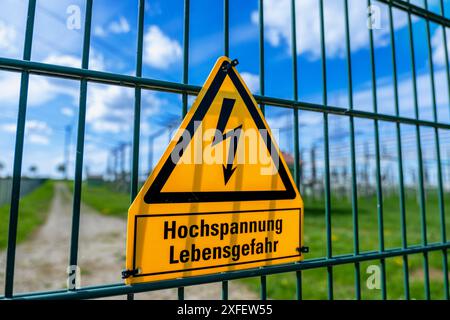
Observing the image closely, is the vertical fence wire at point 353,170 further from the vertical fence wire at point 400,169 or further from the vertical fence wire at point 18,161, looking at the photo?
the vertical fence wire at point 18,161

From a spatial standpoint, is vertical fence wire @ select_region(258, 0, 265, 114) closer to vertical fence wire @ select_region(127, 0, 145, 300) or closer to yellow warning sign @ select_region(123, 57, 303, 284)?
yellow warning sign @ select_region(123, 57, 303, 284)

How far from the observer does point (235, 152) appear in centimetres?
138

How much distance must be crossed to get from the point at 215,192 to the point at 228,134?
25cm

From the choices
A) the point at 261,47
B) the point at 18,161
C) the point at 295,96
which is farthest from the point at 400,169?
the point at 18,161

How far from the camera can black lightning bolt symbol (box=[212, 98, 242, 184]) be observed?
1351 millimetres

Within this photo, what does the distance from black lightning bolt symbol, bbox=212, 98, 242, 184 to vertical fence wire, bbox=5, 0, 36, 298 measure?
2.22ft

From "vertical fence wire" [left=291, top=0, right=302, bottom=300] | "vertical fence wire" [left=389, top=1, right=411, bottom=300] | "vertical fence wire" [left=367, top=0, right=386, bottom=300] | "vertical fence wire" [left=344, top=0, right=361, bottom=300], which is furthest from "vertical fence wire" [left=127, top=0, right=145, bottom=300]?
"vertical fence wire" [left=389, top=1, right=411, bottom=300]

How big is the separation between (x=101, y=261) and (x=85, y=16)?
5829 millimetres

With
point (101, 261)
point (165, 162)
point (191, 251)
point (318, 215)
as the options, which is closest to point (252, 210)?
point (191, 251)

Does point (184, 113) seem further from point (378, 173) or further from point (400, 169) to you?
point (400, 169)

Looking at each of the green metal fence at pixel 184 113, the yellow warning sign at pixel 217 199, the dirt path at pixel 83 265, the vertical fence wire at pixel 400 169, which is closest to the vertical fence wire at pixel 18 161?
the green metal fence at pixel 184 113

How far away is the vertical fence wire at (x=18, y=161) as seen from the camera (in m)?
1.03

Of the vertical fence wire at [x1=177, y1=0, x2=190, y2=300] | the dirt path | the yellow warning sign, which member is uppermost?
the vertical fence wire at [x1=177, y1=0, x2=190, y2=300]
